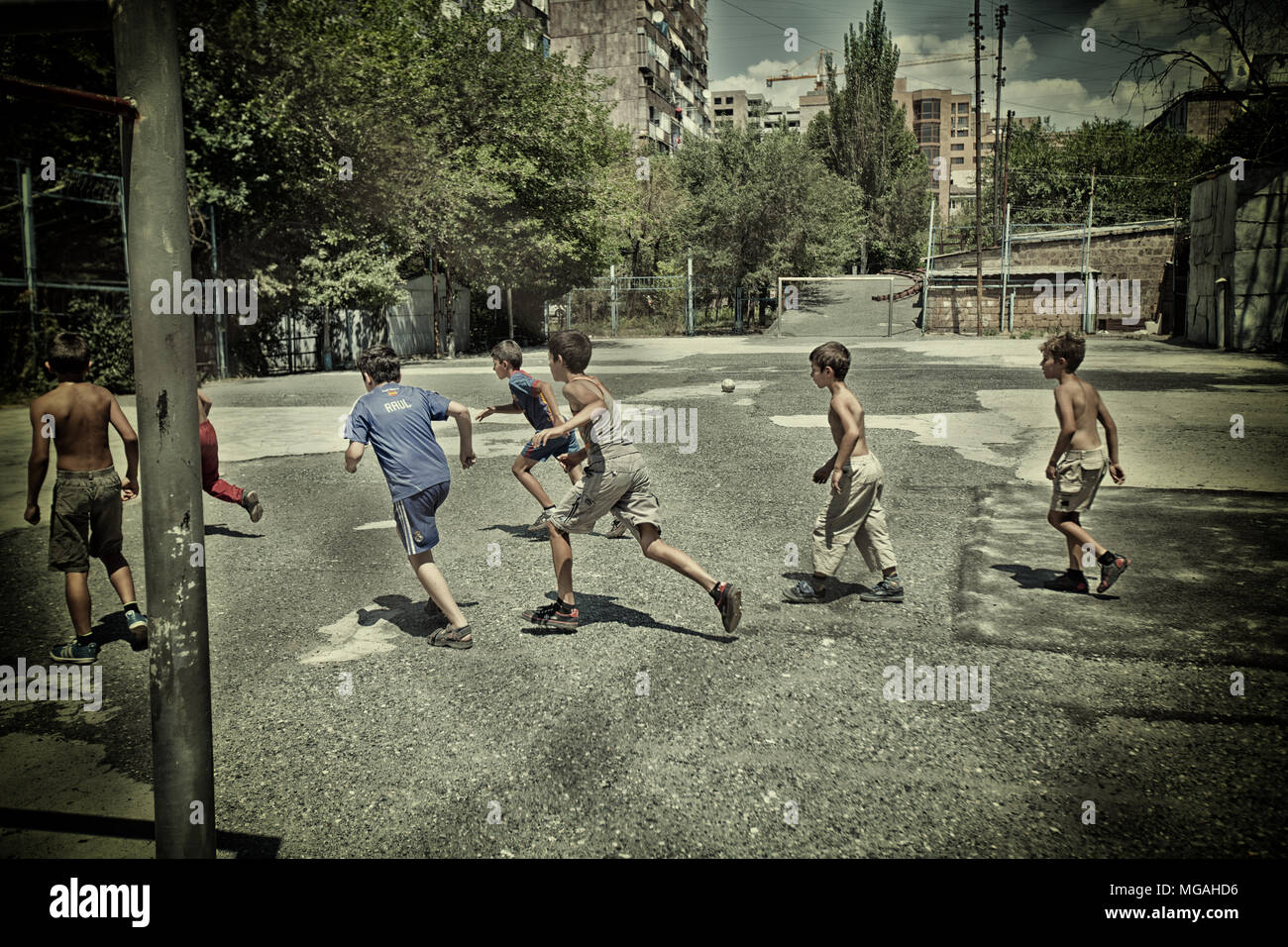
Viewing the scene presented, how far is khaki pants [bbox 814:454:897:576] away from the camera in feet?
18.7

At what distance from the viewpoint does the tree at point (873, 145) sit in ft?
196

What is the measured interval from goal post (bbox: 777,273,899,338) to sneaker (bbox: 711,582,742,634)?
31441mm

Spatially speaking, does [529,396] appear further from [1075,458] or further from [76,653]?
[1075,458]

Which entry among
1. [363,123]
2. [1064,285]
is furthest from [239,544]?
Answer: [1064,285]

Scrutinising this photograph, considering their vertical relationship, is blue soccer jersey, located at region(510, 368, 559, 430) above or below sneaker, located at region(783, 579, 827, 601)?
above

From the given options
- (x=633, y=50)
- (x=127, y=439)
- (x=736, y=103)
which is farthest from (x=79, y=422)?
(x=736, y=103)

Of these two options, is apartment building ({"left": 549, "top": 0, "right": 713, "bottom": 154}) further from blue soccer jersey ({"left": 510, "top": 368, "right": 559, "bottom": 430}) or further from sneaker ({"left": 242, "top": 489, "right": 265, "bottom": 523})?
sneaker ({"left": 242, "top": 489, "right": 265, "bottom": 523})

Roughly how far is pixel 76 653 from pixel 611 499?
295cm

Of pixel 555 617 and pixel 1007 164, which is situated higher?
pixel 1007 164

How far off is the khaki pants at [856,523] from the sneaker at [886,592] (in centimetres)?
10

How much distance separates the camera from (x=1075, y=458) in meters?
5.85

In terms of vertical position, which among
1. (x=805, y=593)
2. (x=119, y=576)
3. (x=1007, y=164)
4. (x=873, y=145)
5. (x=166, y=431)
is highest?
(x=873, y=145)

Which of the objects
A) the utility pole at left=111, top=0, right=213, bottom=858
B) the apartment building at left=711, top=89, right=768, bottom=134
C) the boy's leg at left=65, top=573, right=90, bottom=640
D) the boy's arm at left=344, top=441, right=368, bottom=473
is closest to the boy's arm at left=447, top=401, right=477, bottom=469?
the boy's arm at left=344, top=441, right=368, bottom=473
